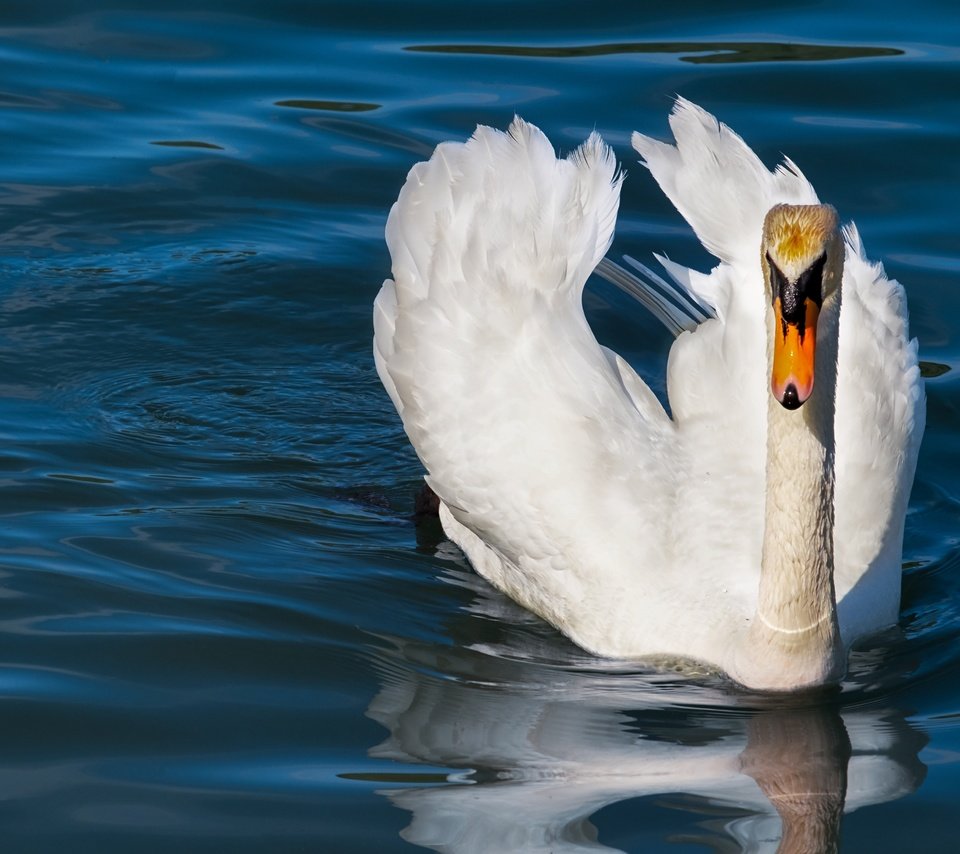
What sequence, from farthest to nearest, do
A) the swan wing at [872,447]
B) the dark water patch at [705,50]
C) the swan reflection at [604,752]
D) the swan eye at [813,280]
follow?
the dark water patch at [705,50]
the swan wing at [872,447]
the swan eye at [813,280]
the swan reflection at [604,752]

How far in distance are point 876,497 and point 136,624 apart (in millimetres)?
2588

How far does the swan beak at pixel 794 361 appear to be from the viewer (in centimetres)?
511

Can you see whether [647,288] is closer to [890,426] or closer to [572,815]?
[890,426]

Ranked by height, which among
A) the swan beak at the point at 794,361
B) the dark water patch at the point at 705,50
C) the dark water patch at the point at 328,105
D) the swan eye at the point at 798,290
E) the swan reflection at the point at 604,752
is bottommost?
the swan reflection at the point at 604,752

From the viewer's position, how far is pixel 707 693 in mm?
6016

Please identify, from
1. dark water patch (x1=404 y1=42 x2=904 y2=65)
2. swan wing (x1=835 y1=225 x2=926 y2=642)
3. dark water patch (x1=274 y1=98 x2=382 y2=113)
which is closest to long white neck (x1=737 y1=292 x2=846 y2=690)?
swan wing (x1=835 y1=225 x2=926 y2=642)

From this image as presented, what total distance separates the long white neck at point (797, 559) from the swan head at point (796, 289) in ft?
1.46

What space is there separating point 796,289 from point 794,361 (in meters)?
0.21

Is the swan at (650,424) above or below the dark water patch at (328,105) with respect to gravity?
below

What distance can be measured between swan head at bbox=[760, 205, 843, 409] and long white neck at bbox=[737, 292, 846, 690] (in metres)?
0.44

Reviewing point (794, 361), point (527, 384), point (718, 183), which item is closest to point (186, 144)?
point (718, 183)

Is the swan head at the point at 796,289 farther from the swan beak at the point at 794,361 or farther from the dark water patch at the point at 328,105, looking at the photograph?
the dark water patch at the point at 328,105

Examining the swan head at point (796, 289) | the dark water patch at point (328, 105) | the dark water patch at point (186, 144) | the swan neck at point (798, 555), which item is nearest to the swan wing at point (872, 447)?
the swan neck at point (798, 555)

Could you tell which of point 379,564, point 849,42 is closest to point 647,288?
point 379,564
